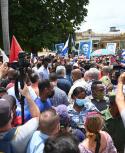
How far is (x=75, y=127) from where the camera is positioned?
5957 millimetres

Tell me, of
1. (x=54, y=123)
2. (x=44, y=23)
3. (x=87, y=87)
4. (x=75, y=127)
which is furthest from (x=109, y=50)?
(x=54, y=123)

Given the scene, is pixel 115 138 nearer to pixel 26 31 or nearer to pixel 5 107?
pixel 5 107

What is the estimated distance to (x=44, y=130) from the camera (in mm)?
4258

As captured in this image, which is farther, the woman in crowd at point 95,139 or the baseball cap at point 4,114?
the woman in crowd at point 95,139

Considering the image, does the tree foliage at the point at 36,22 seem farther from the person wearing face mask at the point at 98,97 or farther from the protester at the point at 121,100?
the protester at the point at 121,100

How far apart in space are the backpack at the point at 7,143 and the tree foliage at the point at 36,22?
25.7 meters

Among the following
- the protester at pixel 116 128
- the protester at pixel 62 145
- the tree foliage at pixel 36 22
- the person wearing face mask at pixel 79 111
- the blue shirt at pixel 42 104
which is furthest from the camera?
the tree foliage at pixel 36 22

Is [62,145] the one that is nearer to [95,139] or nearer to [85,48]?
[95,139]

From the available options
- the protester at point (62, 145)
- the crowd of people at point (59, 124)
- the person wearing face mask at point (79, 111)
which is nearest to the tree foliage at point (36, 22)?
the crowd of people at point (59, 124)

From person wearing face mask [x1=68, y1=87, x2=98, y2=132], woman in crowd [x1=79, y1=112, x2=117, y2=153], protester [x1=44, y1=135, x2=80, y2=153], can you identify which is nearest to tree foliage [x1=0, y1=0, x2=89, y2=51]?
person wearing face mask [x1=68, y1=87, x2=98, y2=132]

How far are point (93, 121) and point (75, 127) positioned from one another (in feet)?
3.74

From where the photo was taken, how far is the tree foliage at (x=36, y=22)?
97.8 ft

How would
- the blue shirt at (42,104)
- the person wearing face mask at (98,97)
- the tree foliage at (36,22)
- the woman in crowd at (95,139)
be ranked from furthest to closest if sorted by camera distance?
1. the tree foliage at (36,22)
2. the person wearing face mask at (98,97)
3. the blue shirt at (42,104)
4. the woman in crowd at (95,139)

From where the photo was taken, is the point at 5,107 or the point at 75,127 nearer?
the point at 5,107
